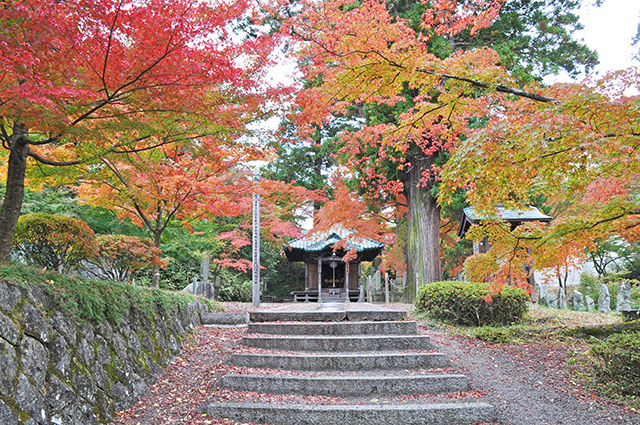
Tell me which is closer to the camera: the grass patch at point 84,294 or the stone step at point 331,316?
the grass patch at point 84,294

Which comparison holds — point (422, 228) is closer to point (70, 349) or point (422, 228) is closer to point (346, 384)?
point (346, 384)

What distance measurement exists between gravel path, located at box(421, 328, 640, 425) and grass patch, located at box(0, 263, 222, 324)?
4195 millimetres

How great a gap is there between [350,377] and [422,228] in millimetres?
8155

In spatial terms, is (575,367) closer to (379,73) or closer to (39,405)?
(379,73)

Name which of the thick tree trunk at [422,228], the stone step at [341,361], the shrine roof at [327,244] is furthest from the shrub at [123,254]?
the shrine roof at [327,244]

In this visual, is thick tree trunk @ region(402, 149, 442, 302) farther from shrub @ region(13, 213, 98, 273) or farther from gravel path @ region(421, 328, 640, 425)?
shrub @ region(13, 213, 98, 273)

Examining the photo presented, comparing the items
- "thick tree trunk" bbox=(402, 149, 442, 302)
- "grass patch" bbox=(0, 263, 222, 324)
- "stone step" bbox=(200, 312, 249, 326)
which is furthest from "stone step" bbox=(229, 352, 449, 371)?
"thick tree trunk" bbox=(402, 149, 442, 302)

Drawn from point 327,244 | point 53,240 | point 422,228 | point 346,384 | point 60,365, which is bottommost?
point 346,384

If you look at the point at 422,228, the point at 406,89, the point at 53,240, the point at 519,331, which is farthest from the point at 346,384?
the point at 406,89

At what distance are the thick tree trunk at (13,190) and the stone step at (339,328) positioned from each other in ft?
11.6

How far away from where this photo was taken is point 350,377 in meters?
4.61

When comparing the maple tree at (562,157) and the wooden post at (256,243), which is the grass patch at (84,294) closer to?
the wooden post at (256,243)

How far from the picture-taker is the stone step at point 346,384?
453cm

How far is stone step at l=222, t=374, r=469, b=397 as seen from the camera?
178 inches
